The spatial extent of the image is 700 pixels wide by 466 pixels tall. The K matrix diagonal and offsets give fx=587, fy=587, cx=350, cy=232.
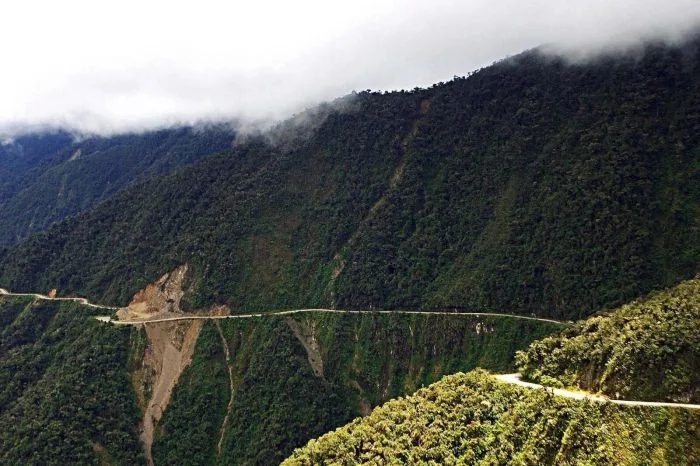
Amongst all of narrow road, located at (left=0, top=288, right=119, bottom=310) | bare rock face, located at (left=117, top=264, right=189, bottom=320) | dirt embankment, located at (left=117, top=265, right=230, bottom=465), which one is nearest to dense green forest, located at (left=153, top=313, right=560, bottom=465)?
dirt embankment, located at (left=117, top=265, right=230, bottom=465)

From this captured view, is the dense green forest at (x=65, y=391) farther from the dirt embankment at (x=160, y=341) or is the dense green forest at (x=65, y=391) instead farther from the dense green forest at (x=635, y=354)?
the dense green forest at (x=635, y=354)

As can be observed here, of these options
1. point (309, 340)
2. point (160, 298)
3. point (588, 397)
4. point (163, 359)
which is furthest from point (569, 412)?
point (160, 298)

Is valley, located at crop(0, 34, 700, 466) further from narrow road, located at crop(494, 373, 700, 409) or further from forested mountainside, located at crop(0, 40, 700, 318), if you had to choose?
narrow road, located at crop(494, 373, 700, 409)

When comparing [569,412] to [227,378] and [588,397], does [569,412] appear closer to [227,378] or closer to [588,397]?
[588,397]

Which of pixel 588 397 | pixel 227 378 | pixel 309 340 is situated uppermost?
pixel 588 397

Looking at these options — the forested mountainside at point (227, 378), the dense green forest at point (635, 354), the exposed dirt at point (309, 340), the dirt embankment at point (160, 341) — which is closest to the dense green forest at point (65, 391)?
the forested mountainside at point (227, 378)
